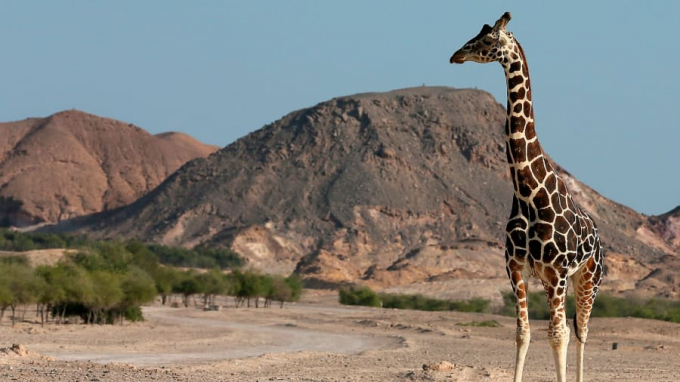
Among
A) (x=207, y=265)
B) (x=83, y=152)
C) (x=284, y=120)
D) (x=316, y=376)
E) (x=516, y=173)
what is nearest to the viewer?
(x=516, y=173)

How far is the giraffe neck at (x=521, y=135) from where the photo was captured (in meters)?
13.4

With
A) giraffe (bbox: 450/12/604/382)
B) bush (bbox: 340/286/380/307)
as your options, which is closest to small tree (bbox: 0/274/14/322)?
giraffe (bbox: 450/12/604/382)

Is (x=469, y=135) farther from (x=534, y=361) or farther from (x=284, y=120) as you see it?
(x=534, y=361)

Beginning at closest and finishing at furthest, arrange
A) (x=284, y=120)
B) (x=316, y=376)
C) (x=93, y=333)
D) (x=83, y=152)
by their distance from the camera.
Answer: (x=316, y=376) → (x=93, y=333) → (x=284, y=120) → (x=83, y=152)

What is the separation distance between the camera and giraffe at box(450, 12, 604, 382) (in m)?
13.2

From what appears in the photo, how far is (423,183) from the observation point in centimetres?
13062

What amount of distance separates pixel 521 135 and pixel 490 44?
3.97 ft

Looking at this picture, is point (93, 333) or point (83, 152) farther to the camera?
point (83, 152)

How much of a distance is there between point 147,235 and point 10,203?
4772 centimetres

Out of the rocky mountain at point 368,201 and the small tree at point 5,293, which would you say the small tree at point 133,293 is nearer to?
the small tree at point 5,293

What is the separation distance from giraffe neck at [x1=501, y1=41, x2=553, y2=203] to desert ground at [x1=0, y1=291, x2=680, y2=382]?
22.7 feet

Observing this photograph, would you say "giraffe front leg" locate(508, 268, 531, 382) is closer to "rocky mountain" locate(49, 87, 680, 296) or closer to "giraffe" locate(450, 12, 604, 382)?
"giraffe" locate(450, 12, 604, 382)

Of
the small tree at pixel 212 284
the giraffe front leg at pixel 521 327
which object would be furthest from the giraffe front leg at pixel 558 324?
the small tree at pixel 212 284

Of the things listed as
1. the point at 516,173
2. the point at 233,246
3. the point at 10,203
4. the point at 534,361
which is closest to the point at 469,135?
the point at 233,246
